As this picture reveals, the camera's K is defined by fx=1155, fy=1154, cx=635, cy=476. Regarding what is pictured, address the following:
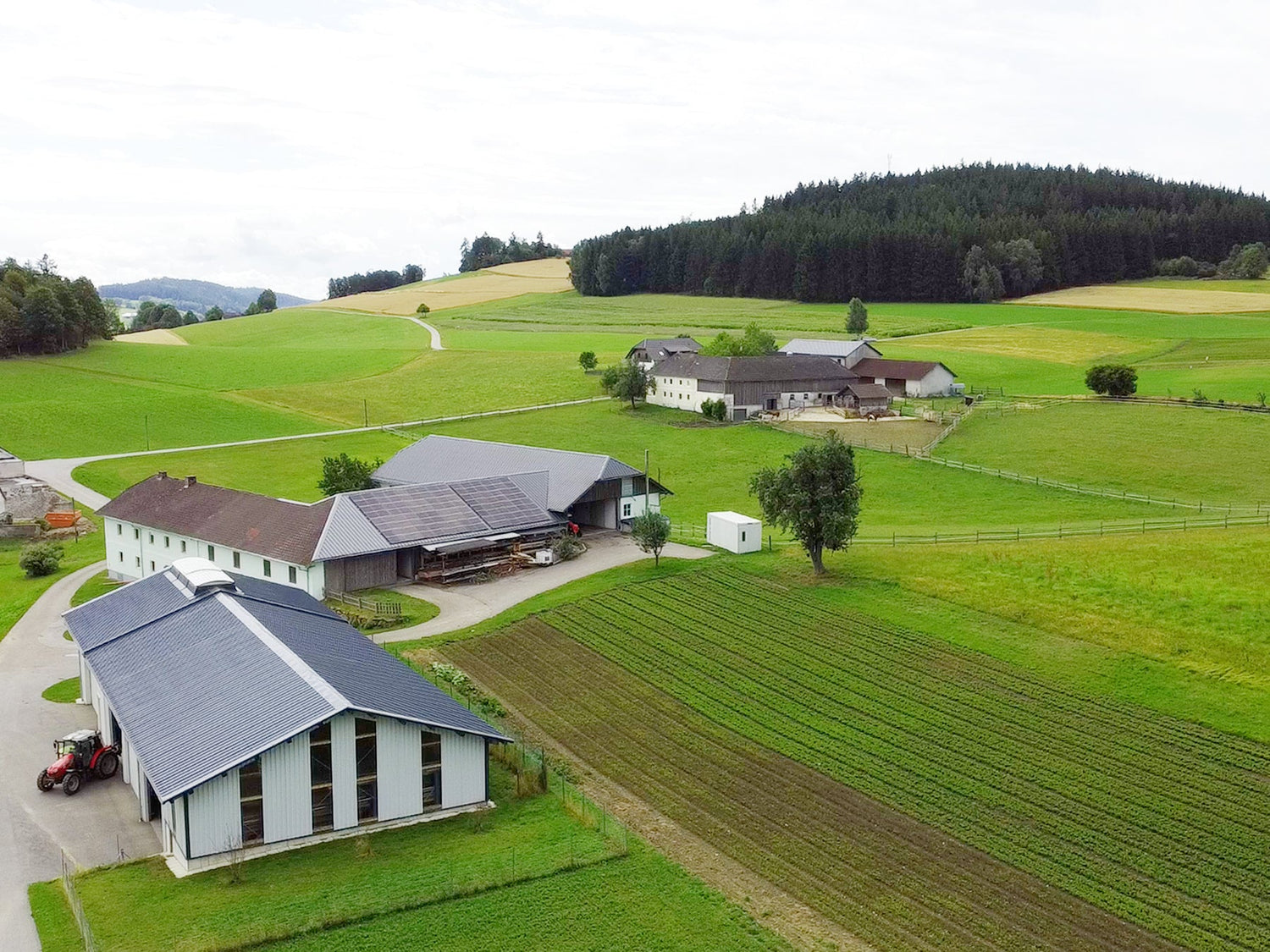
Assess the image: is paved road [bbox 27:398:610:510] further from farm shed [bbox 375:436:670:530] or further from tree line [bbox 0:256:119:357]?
tree line [bbox 0:256:119:357]

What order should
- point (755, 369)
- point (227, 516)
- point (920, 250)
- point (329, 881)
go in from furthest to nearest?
1. point (920, 250)
2. point (755, 369)
3. point (227, 516)
4. point (329, 881)

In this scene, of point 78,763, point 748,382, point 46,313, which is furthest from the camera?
point 46,313

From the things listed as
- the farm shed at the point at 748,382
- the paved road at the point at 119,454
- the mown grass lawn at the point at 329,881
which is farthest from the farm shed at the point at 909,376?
the mown grass lawn at the point at 329,881

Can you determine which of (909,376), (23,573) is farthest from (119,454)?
(909,376)

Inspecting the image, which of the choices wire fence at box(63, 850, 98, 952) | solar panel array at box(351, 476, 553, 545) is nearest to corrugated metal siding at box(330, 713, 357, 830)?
wire fence at box(63, 850, 98, 952)

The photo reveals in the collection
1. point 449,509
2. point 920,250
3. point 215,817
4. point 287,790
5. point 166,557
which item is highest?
point 920,250

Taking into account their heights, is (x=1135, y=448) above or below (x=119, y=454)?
above

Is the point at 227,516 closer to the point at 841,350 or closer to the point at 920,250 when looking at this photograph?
the point at 841,350
